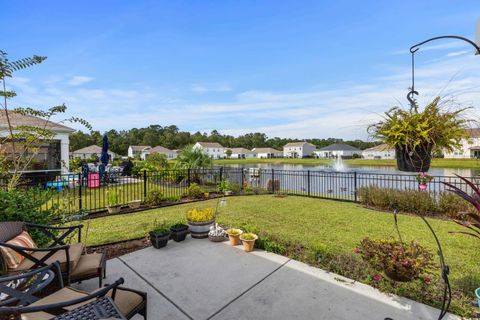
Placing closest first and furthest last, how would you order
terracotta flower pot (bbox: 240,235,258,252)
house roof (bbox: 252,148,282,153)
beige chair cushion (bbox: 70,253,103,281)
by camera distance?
beige chair cushion (bbox: 70,253,103,281), terracotta flower pot (bbox: 240,235,258,252), house roof (bbox: 252,148,282,153)

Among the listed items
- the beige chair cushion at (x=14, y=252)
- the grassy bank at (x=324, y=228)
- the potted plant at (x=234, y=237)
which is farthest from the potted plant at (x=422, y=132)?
the beige chair cushion at (x=14, y=252)

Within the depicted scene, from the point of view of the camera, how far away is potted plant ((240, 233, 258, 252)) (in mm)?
3923

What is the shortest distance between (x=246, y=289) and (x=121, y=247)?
2.62 metres

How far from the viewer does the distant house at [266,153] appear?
77.8m

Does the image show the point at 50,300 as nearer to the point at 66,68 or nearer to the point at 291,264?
the point at 291,264

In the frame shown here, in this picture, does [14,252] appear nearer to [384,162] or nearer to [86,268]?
[86,268]

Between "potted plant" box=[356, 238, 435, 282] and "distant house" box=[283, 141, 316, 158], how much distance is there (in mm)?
69389

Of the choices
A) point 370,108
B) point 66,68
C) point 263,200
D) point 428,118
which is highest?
point 66,68

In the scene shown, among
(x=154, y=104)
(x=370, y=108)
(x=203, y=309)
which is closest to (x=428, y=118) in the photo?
(x=370, y=108)

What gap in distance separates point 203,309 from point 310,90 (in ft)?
40.5

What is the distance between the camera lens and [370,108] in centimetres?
271

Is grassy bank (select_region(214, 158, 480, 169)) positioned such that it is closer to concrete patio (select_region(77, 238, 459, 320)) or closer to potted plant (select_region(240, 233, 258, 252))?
concrete patio (select_region(77, 238, 459, 320))

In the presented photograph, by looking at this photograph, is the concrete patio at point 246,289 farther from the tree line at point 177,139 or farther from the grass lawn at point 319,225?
the tree line at point 177,139

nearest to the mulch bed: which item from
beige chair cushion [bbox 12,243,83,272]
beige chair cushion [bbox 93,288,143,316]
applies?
beige chair cushion [bbox 12,243,83,272]
